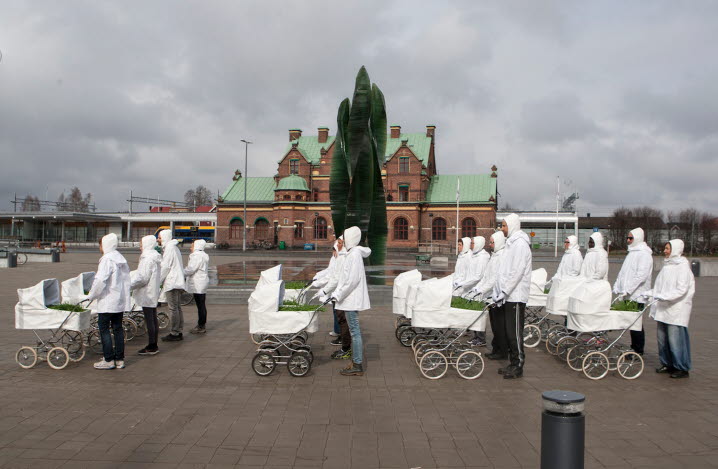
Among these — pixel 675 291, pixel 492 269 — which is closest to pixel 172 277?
pixel 492 269

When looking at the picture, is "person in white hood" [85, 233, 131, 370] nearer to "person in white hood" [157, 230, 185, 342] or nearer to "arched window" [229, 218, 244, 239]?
"person in white hood" [157, 230, 185, 342]

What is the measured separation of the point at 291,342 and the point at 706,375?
620 cm

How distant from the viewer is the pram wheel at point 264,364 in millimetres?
7264

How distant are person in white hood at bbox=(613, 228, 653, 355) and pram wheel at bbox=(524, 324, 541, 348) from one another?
160 centimetres

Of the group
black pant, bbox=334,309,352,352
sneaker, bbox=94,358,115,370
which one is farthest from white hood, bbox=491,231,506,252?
sneaker, bbox=94,358,115,370

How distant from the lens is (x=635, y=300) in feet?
27.4

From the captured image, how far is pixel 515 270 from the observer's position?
7289mm

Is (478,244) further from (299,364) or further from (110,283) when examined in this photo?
(110,283)

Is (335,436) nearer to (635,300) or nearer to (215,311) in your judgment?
(635,300)

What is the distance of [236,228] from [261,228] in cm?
315

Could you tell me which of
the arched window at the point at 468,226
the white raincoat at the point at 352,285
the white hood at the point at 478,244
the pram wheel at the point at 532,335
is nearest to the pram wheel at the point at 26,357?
the white raincoat at the point at 352,285

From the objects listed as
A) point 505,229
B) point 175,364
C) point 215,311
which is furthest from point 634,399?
point 215,311

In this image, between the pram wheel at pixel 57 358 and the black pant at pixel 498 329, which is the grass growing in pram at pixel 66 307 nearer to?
the pram wheel at pixel 57 358

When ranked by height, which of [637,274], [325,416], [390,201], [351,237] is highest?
[390,201]
